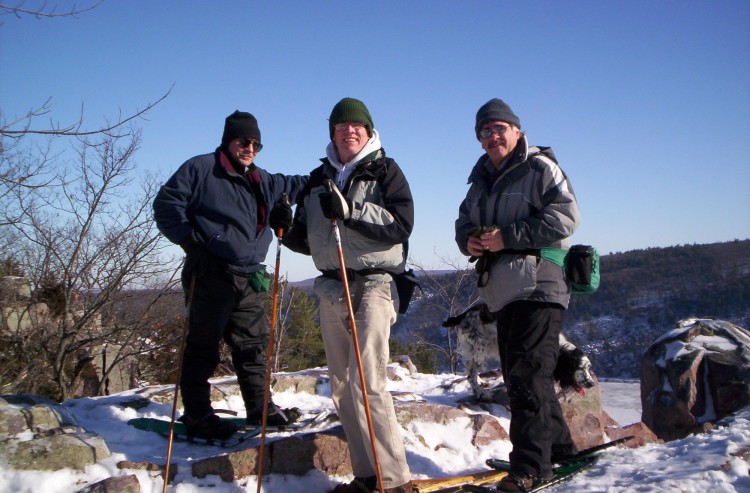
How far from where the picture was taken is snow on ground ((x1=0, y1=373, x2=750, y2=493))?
9.84 feet

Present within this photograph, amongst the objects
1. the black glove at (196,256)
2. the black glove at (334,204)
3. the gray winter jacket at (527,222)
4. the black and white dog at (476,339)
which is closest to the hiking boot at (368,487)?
the gray winter jacket at (527,222)

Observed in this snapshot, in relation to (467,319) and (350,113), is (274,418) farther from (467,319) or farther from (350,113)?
(350,113)

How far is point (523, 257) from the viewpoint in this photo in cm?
340

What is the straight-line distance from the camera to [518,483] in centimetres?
312

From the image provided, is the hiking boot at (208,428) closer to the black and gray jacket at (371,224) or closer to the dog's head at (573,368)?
the black and gray jacket at (371,224)

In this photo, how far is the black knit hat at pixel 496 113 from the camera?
140 inches

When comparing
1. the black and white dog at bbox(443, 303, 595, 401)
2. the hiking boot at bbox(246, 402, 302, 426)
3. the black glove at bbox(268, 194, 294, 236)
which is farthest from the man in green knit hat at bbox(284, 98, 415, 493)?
the black and white dog at bbox(443, 303, 595, 401)

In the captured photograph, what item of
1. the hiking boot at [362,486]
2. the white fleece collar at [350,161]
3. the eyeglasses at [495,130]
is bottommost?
the hiking boot at [362,486]

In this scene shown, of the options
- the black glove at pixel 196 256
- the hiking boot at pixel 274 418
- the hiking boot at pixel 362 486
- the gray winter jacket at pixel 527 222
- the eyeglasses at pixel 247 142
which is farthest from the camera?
the hiking boot at pixel 274 418

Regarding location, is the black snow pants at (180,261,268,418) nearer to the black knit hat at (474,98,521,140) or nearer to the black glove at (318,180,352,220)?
the black glove at (318,180,352,220)

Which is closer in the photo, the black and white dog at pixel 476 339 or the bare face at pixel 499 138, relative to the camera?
the bare face at pixel 499 138

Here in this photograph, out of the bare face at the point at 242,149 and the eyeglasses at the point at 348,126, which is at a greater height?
the bare face at the point at 242,149

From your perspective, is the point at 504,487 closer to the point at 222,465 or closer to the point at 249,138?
the point at 222,465

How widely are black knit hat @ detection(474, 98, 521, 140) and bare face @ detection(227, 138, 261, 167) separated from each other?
5.47 ft
